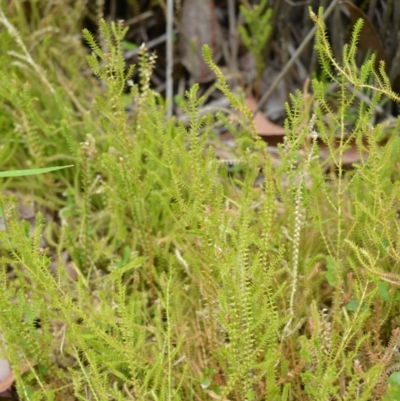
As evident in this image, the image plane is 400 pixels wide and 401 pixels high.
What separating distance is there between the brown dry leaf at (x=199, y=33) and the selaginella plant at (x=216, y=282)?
→ 0.71 metres

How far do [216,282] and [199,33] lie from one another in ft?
4.36

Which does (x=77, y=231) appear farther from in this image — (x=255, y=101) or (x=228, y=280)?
(x=255, y=101)

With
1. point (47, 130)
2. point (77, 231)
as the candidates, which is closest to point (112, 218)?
point (77, 231)

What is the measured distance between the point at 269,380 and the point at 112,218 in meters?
0.62

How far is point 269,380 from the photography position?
98 cm

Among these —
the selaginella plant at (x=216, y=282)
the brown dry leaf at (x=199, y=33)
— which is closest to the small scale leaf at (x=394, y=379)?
the selaginella plant at (x=216, y=282)

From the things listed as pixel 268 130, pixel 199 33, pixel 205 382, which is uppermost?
pixel 199 33

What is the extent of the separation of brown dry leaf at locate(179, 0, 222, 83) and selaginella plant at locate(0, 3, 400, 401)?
2.33 ft

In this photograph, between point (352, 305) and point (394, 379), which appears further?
point (352, 305)

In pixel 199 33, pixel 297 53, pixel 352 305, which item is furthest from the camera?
pixel 199 33

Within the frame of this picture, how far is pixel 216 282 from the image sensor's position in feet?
3.60

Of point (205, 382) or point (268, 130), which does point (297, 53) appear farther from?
point (205, 382)

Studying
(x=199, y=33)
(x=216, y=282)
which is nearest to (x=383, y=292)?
(x=216, y=282)

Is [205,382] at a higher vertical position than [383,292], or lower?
lower
